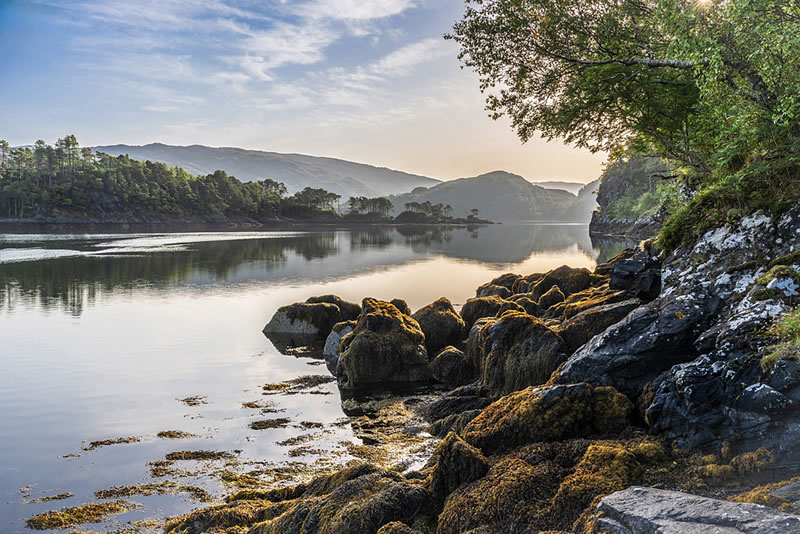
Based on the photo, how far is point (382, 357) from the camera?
18359mm

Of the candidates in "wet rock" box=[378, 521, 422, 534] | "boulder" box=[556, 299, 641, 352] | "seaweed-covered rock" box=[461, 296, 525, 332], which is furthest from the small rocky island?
"seaweed-covered rock" box=[461, 296, 525, 332]

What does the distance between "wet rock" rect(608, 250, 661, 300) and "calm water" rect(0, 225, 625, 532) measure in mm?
8973

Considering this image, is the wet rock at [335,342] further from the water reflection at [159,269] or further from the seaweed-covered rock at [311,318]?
the water reflection at [159,269]

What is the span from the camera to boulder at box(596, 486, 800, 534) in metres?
4.27

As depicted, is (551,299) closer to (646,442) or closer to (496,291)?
(496,291)

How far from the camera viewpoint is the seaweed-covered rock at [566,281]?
24203 mm

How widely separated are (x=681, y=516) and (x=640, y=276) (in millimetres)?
8821

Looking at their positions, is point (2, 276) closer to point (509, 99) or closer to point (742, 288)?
point (509, 99)

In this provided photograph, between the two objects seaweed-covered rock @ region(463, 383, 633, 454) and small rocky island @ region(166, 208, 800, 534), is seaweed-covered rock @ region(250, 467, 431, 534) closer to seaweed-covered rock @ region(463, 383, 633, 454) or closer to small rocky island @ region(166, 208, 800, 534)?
small rocky island @ region(166, 208, 800, 534)

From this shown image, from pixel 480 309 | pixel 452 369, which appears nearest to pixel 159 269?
pixel 480 309

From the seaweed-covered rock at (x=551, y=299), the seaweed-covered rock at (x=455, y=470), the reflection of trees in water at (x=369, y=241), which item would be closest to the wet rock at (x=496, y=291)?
the seaweed-covered rock at (x=551, y=299)

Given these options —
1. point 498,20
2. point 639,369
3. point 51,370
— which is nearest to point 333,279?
point 51,370

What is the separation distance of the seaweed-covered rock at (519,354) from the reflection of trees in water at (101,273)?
98.3 feet

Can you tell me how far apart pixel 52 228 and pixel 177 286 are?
132587 millimetres
